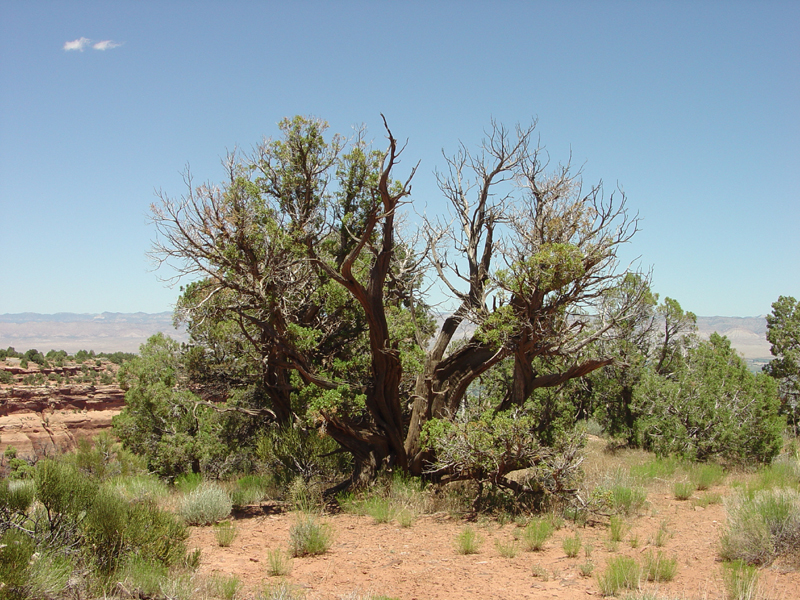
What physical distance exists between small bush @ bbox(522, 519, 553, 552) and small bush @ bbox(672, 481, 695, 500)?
337cm

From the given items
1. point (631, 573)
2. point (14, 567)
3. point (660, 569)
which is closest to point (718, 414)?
point (660, 569)

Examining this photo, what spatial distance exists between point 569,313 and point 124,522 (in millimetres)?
7418

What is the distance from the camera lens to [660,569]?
614 centimetres

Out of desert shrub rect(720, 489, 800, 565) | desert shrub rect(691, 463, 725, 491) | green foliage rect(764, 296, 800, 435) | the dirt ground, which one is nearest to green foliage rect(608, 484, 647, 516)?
the dirt ground

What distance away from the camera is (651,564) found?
247 inches

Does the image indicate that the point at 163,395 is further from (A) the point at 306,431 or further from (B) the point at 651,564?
(B) the point at 651,564

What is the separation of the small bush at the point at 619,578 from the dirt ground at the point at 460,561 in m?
0.11

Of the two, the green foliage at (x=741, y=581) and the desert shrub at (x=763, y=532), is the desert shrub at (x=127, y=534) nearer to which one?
the green foliage at (x=741, y=581)

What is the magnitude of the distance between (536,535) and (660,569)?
1.76 meters

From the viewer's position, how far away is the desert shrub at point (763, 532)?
21.1 feet

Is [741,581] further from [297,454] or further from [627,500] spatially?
[297,454]

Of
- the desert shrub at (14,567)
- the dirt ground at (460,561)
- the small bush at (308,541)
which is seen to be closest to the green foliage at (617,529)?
the dirt ground at (460,561)

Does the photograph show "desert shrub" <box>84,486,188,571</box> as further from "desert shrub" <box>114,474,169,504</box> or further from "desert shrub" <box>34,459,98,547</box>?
"desert shrub" <box>114,474,169,504</box>

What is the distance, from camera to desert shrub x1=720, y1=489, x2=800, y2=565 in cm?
644
